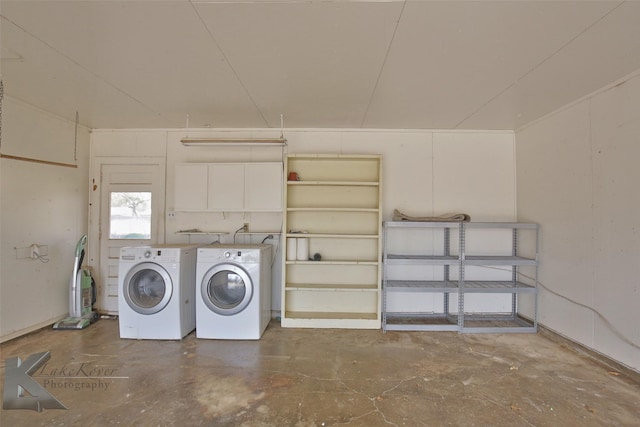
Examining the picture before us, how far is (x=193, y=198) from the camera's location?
3377 mm

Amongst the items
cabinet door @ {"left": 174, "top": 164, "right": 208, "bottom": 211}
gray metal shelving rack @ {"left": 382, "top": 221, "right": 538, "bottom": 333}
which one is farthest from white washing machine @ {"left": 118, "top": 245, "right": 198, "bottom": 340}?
gray metal shelving rack @ {"left": 382, "top": 221, "right": 538, "bottom": 333}

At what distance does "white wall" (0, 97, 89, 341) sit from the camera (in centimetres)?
275

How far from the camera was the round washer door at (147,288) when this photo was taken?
9.27ft

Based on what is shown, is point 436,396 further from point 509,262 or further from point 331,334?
point 509,262

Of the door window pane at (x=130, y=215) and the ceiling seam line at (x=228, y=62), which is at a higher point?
the ceiling seam line at (x=228, y=62)

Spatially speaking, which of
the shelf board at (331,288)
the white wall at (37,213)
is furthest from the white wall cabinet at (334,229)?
the white wall at (37,213)

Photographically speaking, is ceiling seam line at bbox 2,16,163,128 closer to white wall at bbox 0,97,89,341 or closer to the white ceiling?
the white ceiling

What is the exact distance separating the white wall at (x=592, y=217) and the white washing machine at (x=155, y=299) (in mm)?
3914

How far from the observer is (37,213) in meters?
3.01

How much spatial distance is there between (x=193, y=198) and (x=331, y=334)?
89.2 inches

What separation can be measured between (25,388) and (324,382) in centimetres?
224

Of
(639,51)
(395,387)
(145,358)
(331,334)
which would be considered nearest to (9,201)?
(145,358)

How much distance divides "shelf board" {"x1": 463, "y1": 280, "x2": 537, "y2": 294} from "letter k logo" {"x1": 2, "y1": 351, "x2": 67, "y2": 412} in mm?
3719

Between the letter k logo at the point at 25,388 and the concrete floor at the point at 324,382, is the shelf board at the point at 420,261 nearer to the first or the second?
the concrete floor at the point at 324,382
